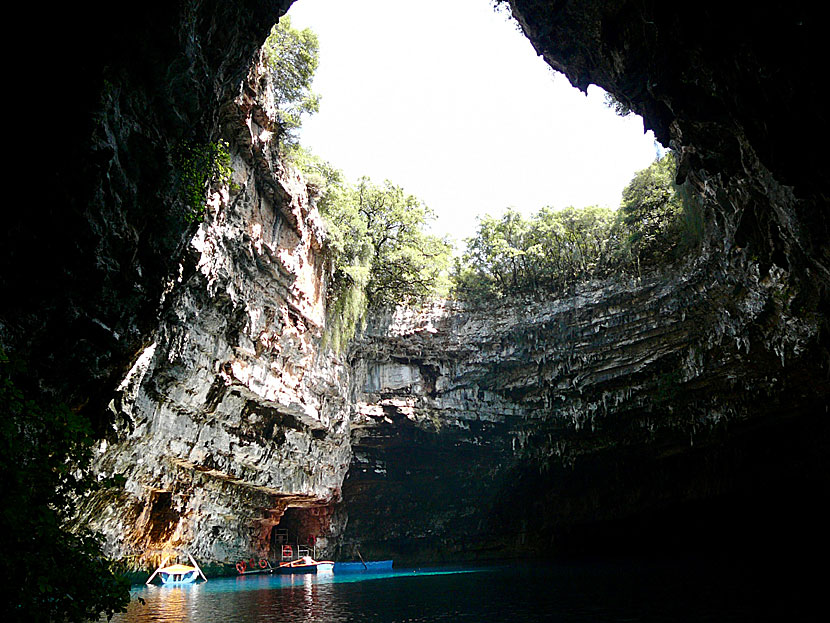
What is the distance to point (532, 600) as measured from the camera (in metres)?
10.4

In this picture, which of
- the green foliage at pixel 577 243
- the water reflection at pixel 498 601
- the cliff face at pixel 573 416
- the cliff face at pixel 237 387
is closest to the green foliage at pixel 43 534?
the water reflection at pixel 498 601

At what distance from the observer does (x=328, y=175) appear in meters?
21.1

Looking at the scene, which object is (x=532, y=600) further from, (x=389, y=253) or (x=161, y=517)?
(x=389, y=253)

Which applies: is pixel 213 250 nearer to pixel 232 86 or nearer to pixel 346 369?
pixel 232 86

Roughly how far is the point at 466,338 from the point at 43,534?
1982 centimetres

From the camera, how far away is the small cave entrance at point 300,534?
2632cm

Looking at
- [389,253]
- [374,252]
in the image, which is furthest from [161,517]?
[389,253]

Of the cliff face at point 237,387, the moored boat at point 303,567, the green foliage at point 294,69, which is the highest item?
the green foliage at point 294,69

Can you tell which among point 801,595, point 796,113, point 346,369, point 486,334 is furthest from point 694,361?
point 796,113

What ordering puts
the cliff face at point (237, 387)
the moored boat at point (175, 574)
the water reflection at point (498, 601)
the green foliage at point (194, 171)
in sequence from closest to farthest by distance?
the water reflection at point (498, 601) < the green foliage at point (194, 171) < the cliff face at point (237, 387) < the moored boat at point (175, 574)

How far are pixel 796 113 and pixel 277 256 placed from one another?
44.7 feet

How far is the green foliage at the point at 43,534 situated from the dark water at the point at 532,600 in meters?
5.11

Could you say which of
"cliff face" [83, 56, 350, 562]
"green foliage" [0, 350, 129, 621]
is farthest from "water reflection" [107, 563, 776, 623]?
"green foliage" [0, 350, 129, 621]

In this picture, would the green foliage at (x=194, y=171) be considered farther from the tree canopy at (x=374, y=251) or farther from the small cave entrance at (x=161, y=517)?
the small cave entrance at (x=161, y=517)
